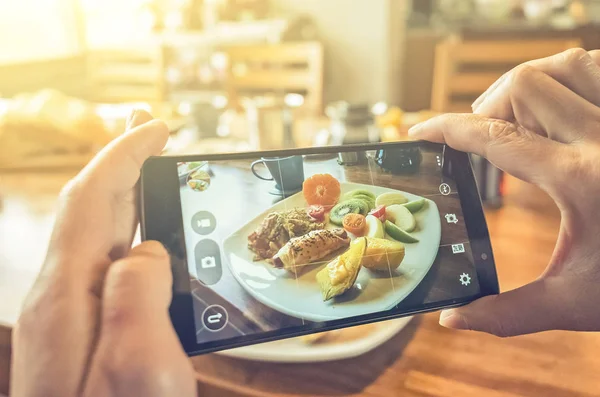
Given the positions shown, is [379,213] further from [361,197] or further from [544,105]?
[544,105]

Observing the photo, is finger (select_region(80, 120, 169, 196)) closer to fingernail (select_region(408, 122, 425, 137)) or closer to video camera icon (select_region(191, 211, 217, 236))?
video camera icon (select_region(191, 211, 217, 236))

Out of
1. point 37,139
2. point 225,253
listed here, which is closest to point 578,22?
point 37,139

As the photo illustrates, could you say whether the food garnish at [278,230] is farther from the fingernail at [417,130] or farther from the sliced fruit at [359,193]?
the fingernail at [417,130]

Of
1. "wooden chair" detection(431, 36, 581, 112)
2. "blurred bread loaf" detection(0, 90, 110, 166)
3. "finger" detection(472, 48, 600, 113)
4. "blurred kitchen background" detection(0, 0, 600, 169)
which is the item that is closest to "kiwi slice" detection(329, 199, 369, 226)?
"finger" detection(472, 48, 600, 113)

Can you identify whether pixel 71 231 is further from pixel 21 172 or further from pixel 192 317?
pixel 21 172

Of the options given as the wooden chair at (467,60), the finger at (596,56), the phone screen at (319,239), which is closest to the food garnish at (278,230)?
the phone screen at (319,239)
